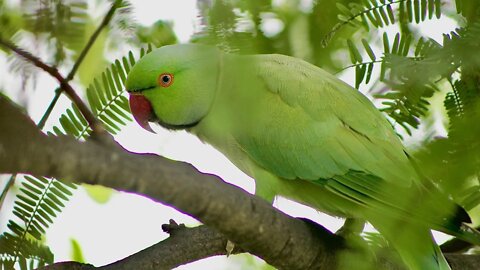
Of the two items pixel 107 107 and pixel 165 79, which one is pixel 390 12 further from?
pixel 165 79

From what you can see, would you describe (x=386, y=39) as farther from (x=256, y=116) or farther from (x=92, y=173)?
(x=256, y=116)

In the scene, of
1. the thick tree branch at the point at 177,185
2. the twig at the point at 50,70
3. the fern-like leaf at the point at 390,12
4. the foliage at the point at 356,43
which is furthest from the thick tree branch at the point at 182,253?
the twig at the point at 50,70

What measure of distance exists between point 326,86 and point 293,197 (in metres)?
0.37

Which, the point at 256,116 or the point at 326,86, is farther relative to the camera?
the point at 326,86

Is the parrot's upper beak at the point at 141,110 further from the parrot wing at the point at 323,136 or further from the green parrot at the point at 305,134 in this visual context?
the parrot wing at the point at 323,136

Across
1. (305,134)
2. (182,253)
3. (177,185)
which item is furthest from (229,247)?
(177,185)

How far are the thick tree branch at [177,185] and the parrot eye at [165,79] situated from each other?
0.69 meters

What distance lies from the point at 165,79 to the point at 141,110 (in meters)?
0.12

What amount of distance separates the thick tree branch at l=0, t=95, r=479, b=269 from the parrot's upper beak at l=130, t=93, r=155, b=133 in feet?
1.94

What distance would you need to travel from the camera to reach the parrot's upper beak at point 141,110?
1947 mm

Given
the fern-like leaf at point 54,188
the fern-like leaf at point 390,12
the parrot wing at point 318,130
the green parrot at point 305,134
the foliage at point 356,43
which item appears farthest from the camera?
the parrot wing at point 318,130

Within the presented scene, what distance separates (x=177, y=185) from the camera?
1.01 m

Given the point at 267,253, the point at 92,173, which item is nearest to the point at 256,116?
the point at 92,173

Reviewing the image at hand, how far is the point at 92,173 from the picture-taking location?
0.85m
